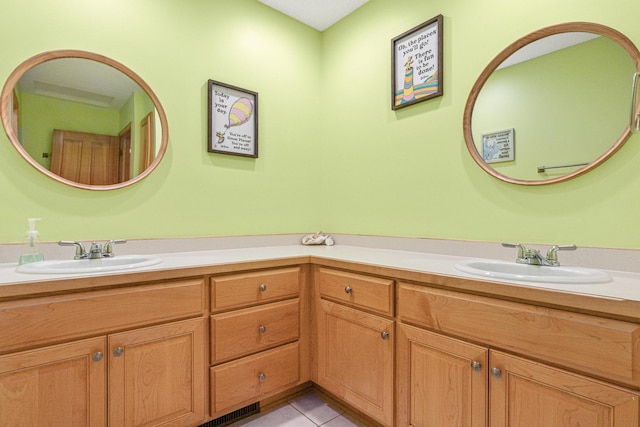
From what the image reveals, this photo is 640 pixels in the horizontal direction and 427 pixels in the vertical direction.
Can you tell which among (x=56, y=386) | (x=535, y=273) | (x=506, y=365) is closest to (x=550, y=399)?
(x=506, y=365)

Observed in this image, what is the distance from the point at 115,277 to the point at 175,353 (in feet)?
1.41

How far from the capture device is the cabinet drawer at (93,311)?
3.63 feet

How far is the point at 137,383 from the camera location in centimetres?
133

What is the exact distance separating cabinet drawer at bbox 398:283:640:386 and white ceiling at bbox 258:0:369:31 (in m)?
1.99

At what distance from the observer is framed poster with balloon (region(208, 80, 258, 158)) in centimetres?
205

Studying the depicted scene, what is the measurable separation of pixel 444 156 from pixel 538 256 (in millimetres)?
725

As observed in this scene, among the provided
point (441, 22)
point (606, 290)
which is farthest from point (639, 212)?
point (441, 22)

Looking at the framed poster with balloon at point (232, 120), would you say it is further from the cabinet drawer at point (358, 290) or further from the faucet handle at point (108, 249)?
the cabinet drawer at point (358, 290)

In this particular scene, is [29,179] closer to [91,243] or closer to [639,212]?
[91,243]

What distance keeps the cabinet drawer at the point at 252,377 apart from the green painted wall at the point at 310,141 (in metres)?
0.81

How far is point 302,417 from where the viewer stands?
5.73 ft

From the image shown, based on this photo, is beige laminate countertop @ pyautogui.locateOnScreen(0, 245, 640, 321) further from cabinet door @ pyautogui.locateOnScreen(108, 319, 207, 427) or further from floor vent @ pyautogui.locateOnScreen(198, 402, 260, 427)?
floor vent @ pyautogui.locateOnScreen(198, 402, 260, 427)

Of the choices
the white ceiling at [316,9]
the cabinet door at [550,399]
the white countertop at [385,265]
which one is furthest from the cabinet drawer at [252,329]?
the white ceiling at [316,9]

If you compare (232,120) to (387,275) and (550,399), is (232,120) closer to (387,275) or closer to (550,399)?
(387,275)
